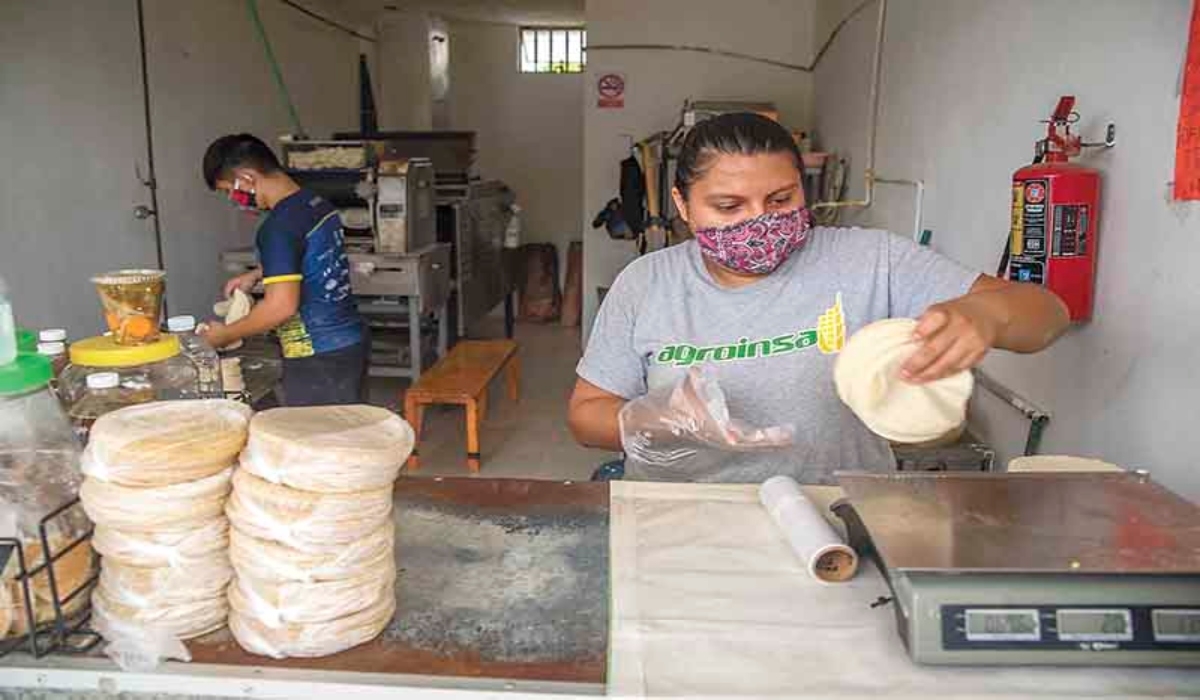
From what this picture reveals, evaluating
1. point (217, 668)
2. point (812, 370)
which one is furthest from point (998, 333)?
point (217, 668)

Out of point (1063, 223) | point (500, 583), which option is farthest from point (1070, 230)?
point (500, 583)

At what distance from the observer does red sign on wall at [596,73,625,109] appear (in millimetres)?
5832

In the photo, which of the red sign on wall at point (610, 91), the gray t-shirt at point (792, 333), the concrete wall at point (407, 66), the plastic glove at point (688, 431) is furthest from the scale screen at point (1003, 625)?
the concrete wall at point (407, 66)

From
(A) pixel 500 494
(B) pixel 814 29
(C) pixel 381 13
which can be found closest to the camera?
(A) pixel 500 494

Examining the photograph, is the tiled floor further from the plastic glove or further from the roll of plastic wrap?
the roll of plastic wrap

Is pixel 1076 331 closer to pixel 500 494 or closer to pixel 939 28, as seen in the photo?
pixel 500 494

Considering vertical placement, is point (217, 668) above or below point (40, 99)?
below

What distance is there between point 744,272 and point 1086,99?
2.74 ft

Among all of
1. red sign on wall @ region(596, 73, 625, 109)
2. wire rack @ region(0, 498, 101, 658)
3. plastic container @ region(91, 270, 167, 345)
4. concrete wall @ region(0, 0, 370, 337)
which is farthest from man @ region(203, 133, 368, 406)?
red sign on wall @ region(596, 73, 625, 109)

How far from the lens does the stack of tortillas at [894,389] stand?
1.09 m

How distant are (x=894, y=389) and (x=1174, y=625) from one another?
1.30 ft

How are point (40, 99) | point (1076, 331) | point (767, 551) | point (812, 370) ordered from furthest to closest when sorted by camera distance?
point (40, 99)
point (1076, 331)
point (812, 370)
point (767, 551)

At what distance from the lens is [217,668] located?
34.8 inches

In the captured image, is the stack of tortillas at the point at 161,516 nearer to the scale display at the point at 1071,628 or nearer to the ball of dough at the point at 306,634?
the ball of dough at the point at 306,634
